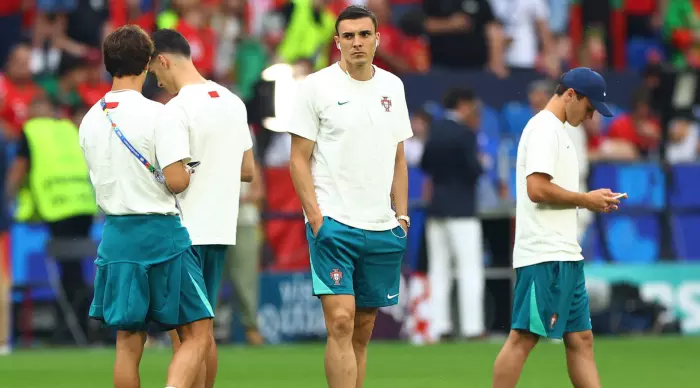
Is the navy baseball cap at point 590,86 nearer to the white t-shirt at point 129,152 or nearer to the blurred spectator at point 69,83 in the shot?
the white t-shirt at point 129,152

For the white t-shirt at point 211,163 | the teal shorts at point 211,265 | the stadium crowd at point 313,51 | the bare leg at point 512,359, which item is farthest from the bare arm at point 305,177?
the stadium crowd at point 313,51

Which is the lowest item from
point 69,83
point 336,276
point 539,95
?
point 336,276

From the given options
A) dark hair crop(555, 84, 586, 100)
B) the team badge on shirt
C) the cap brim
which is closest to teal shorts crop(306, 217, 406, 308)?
the team badge on shirt

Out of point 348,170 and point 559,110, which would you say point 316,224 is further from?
point 559,110

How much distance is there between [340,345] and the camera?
8891 mm

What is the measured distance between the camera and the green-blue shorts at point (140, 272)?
8258 millimetres

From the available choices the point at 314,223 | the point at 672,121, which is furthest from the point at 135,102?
the point at 672,121

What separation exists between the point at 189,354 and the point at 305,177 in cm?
131

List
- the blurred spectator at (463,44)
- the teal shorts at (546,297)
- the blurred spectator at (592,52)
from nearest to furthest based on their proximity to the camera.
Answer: the teal shorts at (546,297) < the blurred spectator at (463,44) < the blurred spectator at (592,52)

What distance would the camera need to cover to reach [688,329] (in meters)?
18.2

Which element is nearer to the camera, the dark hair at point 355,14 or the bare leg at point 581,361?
the dark hair at point 355,14

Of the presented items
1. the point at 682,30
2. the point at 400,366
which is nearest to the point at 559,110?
the point at 400,366

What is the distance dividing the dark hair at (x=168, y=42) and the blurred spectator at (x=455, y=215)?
7754 millimetres

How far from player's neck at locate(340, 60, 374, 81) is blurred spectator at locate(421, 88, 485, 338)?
7.75 meters
